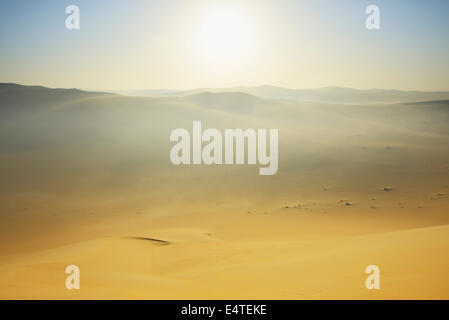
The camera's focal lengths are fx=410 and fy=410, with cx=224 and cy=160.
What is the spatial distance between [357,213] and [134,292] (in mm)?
11580

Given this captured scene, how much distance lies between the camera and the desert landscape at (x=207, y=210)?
654 centimetres

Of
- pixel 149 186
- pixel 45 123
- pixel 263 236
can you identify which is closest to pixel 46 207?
pixel 149 186

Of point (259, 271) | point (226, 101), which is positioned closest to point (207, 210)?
point (259, 271)

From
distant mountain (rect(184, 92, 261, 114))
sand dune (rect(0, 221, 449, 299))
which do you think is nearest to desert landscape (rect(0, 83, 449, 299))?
sand dune (rect(0, 221, 449, 299))

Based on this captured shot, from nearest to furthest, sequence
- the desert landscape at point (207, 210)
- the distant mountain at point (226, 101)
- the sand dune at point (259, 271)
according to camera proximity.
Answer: the sand dune at point (259, 271), the desert landscape at point (207, 210), the distant mountain at point (226, 101)

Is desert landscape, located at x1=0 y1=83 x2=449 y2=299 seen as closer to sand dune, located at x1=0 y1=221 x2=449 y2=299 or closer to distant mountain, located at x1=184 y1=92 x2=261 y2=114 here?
sand dune, located at x1=0 y1=221 x2=449 y2=299

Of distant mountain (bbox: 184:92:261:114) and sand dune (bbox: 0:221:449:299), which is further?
distant mountain (bbox: 184:92:261:114)

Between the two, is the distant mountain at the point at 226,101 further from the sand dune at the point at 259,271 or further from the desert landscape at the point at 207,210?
the sand dune at the point at 259,271

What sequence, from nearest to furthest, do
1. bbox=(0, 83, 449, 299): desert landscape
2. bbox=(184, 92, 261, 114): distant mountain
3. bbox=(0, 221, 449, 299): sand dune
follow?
bbox=(0, 221, 449, 299): sand dune, bbox=(0, 83, 449, 299): desert landscape, bbox=(184, 92, 261, 114): distant mountain

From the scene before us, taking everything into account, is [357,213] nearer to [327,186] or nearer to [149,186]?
[327,186]

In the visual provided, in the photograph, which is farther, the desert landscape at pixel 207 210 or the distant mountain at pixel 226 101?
the distant mountain at pixel 226 101

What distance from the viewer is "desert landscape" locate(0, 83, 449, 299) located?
654 cm

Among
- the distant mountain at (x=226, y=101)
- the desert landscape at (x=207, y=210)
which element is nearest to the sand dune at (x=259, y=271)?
the desert landscape at (x=207, y=210)
